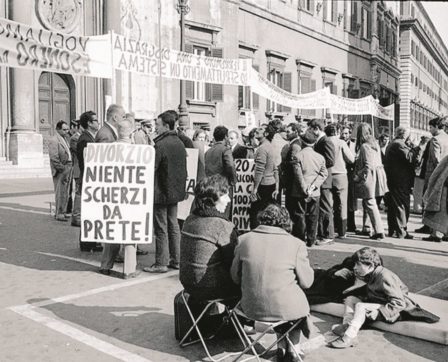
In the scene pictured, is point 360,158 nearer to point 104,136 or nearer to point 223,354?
point 104,136

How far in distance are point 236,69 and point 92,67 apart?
3257 mm

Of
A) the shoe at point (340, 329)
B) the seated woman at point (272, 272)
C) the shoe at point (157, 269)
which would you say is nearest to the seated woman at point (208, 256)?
the seated woman at point (272, 272)

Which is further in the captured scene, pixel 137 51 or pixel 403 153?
pixel 403 153

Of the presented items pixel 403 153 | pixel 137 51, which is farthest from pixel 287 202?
pixel 137 51

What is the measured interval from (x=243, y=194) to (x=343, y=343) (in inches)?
187

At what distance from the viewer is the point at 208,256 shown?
168 inches

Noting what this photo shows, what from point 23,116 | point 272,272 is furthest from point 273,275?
point 23,116

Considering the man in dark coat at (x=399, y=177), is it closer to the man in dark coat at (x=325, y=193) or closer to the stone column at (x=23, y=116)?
the man in dark coat at (x=325, y=193)

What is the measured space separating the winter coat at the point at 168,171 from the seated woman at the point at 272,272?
9.32 feet

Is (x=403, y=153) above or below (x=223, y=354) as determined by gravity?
above

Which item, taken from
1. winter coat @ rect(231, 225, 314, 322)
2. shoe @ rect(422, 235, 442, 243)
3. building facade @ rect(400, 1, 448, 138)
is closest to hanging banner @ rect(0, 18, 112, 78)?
winter coat @ rect(231, 225, 314, 322)

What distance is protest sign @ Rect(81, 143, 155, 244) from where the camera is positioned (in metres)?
6.51

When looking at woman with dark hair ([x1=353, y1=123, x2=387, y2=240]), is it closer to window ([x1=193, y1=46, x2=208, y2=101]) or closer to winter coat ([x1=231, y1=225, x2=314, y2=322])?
winter coat ([x1=231, y1=225, x2=314, y2=322])

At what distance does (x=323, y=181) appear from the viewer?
8305 mm
